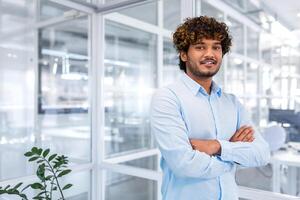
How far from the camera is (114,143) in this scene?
3.54 metres

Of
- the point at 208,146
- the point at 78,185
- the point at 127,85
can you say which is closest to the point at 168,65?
the point at 127,85

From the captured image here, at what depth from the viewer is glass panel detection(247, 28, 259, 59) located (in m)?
3.93

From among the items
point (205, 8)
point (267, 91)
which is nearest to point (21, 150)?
point (205, 8)

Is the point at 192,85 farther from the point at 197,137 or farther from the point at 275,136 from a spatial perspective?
the point at 275,136

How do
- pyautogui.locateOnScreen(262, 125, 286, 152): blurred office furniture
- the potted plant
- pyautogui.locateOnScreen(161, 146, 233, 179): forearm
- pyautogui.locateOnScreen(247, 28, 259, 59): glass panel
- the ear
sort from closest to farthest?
pyautogui.locateOnScreen(161, 146, 233, 179): forearm < the ear < the potted plant < pyautogui.locateOnScreen(262, 125, 286, 152): blurred office furniture < pyautogui.locateOnScreen(247, 28, 259, 59): glass panel

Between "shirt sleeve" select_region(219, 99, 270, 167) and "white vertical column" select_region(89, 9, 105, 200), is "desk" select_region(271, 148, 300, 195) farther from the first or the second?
"white vertical column" select_region(89, 9, 105, 200)

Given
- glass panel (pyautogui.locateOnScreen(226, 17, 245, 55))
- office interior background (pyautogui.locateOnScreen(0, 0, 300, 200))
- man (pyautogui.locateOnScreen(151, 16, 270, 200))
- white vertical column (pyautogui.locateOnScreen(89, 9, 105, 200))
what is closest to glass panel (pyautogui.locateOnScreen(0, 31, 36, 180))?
office interior background (pyautogui.locateOnScreen(0, 0, 300, 200))

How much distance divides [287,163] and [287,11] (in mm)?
1447

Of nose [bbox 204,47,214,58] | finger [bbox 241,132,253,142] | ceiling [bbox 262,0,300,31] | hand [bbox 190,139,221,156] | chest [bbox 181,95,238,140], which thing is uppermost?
ceiling [bbox 262,0,300,31]

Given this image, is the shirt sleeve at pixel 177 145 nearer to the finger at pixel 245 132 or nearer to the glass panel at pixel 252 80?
the finger at pixel 245 132

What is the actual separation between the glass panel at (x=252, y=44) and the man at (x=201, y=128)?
2.49 metres

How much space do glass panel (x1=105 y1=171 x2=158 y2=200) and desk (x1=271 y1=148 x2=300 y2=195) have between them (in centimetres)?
127

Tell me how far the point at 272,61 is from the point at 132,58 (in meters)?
1.63

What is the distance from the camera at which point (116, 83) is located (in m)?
3.55
